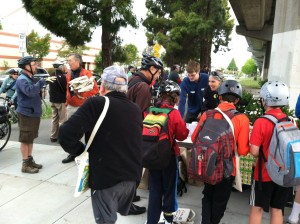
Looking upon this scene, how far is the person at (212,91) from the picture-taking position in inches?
194

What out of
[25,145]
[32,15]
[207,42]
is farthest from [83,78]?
[207,42]

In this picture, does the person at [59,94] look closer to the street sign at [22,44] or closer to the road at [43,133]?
the road at [43,133]

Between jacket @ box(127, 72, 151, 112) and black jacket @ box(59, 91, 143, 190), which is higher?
jacket @ box(127, 72, 151, 112)

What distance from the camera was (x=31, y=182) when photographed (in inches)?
200

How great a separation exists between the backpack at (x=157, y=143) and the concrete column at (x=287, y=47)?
17.9 feet

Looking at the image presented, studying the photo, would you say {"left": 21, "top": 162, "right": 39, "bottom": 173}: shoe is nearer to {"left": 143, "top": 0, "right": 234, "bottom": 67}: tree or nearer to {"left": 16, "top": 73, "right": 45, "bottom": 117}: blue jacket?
{"left": 16, "top": 73, "right": 45, "bottom": 117}: blue jacket

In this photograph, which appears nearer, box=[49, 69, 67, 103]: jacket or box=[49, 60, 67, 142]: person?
box=[49, 60, 67, 142]: person

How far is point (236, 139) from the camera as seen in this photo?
10.4 ft

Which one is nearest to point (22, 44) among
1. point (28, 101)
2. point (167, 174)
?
point (28, 101)

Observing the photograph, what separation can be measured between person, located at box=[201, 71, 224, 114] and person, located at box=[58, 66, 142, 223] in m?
2.44

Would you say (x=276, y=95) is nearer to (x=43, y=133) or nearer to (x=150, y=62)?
(x=150, y=62)

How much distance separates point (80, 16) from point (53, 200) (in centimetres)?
850

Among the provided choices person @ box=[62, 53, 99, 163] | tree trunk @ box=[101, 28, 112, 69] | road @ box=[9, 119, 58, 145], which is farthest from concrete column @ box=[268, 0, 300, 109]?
tree trunk @ box=[101, 28, 112, 69]

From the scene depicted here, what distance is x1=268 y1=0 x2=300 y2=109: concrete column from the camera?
301 inches
